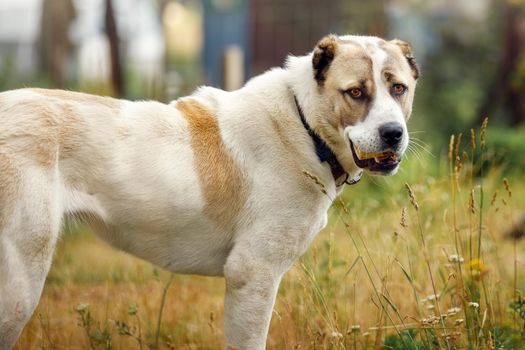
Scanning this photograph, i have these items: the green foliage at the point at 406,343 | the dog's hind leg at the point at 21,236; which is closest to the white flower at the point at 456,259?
the green foliage at the point at 406,343

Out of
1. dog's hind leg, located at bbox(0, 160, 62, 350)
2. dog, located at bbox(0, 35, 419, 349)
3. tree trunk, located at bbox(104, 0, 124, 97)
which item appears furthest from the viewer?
tree trunk, located at bbox(104, 0, 124, 97)

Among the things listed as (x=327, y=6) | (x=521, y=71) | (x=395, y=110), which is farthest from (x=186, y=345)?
(x=327, y=6)

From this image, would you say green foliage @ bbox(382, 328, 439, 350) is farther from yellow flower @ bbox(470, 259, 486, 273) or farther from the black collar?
the black collar

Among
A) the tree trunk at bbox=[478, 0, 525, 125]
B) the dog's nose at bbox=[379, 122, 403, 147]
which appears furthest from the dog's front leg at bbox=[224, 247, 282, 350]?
the tree trunk at bbox=[478, 0, 525, 125]

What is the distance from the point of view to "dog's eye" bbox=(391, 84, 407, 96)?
3.40m

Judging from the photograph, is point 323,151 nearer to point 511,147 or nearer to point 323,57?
point 323,57

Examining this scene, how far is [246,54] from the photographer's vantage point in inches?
694

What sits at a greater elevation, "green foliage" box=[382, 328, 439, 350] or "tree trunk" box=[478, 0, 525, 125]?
"green foliage" box=[382, 328, 439, 350]

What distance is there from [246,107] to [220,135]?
0.65 feet

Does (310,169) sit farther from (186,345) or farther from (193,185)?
(186,345)

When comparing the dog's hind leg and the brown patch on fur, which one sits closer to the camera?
the dog's hind leg

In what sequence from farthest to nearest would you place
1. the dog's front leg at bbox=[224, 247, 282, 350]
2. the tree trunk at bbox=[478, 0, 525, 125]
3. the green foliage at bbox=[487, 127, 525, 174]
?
the tree trunk at bbox=[478, 0, 525, 125], the green foliage at bbox=[487, 127, 525, 174], the dog's front leg at bbox=[224, 247, 282, 350]

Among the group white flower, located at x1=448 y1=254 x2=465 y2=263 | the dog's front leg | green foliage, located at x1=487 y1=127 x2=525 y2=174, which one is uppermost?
white flower, located at x1=448 y1=254 x2=465 y2=263

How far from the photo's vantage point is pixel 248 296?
334 centimetres
